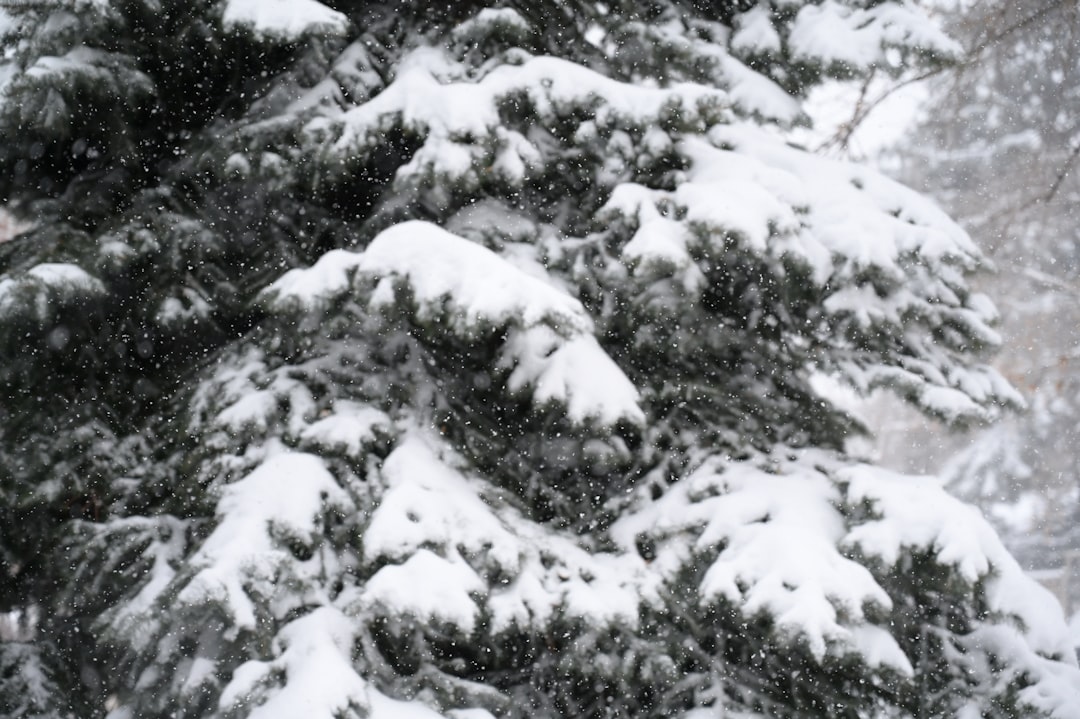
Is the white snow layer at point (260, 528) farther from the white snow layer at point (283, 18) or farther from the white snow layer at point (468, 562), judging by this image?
the white snow layer at point (283, 18)

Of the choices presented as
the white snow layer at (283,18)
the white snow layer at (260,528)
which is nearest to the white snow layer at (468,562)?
the white snow layer at (260,528)

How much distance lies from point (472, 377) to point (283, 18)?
6.13ft

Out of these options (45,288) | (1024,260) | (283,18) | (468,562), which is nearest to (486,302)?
(468,562)

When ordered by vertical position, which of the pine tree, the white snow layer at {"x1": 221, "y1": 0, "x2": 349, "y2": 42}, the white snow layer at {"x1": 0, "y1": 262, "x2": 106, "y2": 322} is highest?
the white snow layer at {"x1": 221, "y1": 0, "x2": 349, "y2": 42}

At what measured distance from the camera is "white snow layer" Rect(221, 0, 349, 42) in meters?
3.88

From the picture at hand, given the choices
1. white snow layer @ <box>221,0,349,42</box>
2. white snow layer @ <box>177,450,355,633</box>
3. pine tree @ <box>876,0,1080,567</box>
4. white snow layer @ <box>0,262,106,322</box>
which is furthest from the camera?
pine tree @ <box>876,0,1080,567</box>

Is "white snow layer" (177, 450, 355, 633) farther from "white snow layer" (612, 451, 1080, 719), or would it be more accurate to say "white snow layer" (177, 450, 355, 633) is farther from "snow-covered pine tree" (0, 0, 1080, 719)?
"white snow layer" (612, 451, 1080, 719)

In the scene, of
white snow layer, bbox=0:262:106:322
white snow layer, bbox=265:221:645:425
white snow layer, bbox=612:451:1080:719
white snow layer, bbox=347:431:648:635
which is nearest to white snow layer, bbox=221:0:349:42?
white snow layer, bbox=265:221:645:425

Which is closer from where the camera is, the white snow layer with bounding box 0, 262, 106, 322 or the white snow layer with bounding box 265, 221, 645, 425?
the white snow layer with bounding box 265, 221, 645, 425

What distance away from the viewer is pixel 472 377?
442 cm

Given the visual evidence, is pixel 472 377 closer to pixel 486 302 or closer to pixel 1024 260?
pixel 486 302

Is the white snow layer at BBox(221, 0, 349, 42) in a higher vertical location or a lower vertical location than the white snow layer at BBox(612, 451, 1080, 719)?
higher

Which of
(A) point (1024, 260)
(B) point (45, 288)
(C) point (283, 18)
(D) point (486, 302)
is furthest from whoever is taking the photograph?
(A) point (1024, 260)

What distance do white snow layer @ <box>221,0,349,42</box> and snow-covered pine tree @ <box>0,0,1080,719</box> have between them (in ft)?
0.06
